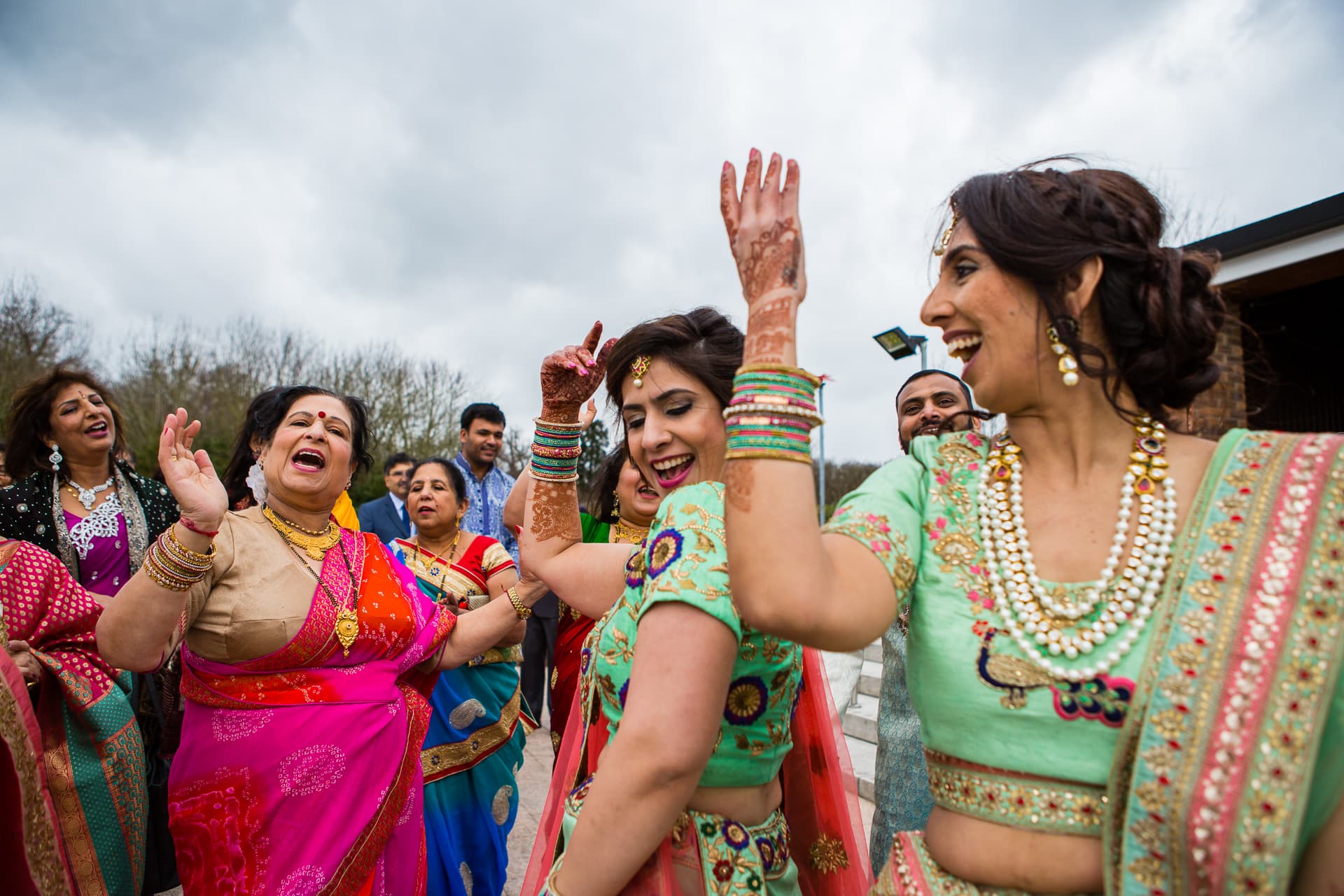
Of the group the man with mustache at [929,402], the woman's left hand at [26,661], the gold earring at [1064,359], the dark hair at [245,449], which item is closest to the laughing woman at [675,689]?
the gold earring at [1064,359]

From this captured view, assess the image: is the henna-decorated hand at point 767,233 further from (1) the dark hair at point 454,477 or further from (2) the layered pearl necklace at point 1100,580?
(1) the dark hair at point 454,477

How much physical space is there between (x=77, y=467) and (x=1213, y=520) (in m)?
4.26

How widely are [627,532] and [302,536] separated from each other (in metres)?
1.25

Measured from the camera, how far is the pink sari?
7.09 ft

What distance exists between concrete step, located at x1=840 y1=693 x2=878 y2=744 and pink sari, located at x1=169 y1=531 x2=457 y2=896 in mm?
3212

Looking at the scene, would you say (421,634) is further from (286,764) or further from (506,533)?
(506,533)

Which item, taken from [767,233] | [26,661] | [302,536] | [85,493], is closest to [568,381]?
[767,233]

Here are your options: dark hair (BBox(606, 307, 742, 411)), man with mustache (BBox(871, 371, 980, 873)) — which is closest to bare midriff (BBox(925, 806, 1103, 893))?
dark hair (BBox(606, 307, 742, 411))

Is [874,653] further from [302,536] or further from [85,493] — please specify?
[85,493]

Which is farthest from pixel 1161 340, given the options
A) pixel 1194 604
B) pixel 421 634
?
pixel 421 634

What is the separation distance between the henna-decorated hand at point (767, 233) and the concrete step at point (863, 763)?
3.75m

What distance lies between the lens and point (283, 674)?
230 centimetres

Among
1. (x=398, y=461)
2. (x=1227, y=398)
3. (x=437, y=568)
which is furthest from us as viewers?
(x=398, y=461)

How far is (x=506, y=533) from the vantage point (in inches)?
235
